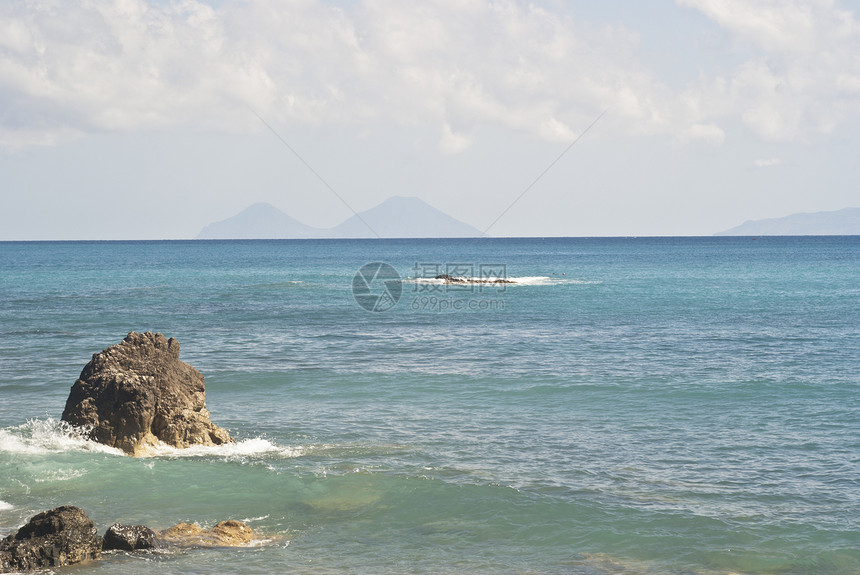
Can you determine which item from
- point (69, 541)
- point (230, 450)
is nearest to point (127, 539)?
point (69, 541)

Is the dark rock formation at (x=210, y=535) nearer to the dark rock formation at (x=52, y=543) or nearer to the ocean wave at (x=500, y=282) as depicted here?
the dark rock formation at (x=52, y=543)

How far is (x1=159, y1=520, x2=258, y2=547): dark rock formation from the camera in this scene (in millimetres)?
12656

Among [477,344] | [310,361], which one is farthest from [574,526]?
[477,344]

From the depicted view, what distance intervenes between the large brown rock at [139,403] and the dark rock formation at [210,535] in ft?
15.4

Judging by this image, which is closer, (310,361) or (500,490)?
(500,490)

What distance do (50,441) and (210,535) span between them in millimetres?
6720

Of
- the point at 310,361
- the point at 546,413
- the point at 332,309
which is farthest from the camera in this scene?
the point at 332,309

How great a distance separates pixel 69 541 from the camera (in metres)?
11.7

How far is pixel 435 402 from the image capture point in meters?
23.1

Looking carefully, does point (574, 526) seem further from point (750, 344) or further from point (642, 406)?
point (750, 344)

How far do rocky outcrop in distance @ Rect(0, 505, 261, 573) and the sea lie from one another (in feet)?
0.88

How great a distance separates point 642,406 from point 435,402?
572 cm

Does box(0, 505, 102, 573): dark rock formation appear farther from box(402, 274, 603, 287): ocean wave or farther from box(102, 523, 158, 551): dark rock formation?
box(402, 274, 603, 287): ocean wave

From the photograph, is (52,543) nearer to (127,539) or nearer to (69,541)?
(69,541)
